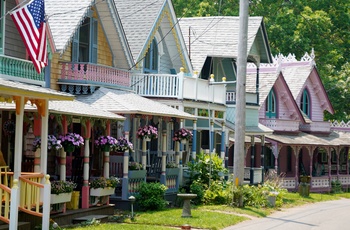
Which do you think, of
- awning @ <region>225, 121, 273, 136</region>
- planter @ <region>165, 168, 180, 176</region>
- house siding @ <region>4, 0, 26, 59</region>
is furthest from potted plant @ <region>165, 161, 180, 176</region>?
awning @ <region>225, 121, 273, 136</region>

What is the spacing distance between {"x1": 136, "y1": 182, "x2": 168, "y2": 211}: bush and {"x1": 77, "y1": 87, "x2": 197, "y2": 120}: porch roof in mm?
2583

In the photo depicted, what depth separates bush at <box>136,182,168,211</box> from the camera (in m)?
28.2

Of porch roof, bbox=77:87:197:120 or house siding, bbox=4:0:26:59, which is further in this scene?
porch roof, bbox=77:87:197:120

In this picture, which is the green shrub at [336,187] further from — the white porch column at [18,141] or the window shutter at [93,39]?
the white porch column at [18,141]

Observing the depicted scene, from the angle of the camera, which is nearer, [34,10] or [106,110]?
[34,10]

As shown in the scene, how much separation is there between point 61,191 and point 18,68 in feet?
13.5

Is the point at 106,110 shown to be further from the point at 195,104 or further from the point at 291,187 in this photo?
the point at 291,187

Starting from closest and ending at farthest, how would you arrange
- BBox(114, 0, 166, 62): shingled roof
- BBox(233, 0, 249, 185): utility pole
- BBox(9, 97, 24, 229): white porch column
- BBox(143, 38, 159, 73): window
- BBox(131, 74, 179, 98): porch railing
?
BBox(9, 97, 24, 229): white porch column, BBox(233, 0, 249, 185): utility pole, BBox(131, 74, 179, 98): porch railing, BBox(114, 0, 166, 62): shingled roof, BBox(143, 38, 159, 73): window

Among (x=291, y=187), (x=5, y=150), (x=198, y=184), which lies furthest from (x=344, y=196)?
(x=5, y=150)

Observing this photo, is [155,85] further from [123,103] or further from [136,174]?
[136,174]

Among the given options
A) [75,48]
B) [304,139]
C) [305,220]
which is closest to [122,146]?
[75,48]

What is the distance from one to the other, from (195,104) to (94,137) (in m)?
5.79

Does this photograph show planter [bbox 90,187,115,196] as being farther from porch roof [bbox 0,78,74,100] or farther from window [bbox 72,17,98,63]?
window [bbox 72,17,98,63]

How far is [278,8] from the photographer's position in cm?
6656
